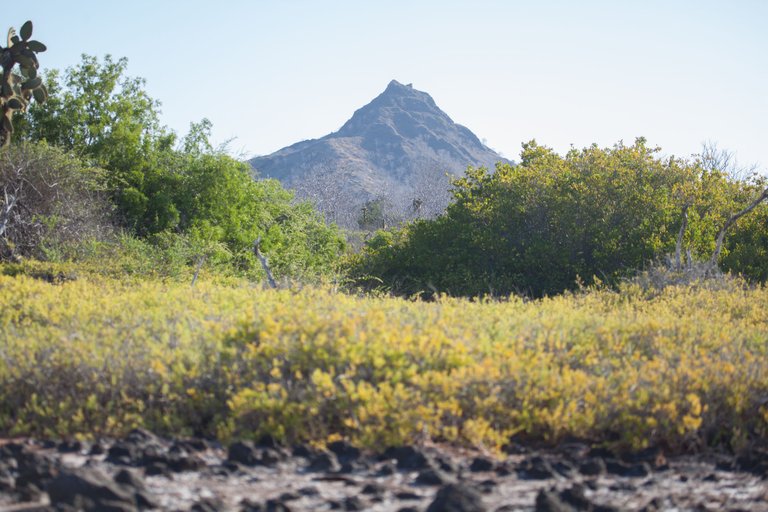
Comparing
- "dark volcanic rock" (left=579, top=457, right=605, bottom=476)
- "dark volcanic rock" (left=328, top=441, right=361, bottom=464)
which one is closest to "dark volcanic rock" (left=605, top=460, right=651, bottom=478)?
"dark volcanic rock" (left=579, top=457, right=605, bottom=476)

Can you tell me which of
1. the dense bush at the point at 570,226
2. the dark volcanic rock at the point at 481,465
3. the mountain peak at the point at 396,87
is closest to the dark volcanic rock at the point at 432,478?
the dark volcanic rock at the point at 481,465

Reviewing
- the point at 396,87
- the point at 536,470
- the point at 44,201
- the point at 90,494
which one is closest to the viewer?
the point at 90,494

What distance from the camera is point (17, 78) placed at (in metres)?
14.5

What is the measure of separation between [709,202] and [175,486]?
584 inches

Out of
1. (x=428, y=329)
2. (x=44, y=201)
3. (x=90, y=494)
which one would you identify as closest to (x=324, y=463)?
(x=90, y=494)

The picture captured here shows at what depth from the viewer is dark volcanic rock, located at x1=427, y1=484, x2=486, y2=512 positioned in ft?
12.6

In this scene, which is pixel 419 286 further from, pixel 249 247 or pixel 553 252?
pixel 249 247

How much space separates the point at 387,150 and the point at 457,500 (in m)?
117

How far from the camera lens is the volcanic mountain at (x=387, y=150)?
101 m

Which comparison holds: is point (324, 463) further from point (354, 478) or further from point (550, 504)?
point (550, 504)

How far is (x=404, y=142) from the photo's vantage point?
12319 centimetres

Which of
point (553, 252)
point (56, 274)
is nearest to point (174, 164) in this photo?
point (56, 274)

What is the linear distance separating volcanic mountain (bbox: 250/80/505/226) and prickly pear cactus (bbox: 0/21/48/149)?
69019 mm

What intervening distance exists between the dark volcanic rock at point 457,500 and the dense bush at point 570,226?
11.7m
